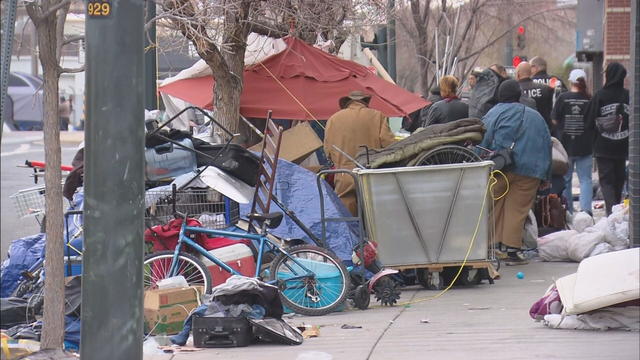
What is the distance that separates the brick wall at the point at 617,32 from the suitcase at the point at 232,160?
16172mm

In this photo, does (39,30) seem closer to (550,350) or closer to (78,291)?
(78,291)

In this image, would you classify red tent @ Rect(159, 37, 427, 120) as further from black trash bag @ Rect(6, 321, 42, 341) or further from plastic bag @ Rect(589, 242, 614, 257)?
black trash bag @ Rect(6, 321, 42, 341)

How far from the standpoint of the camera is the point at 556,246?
11.8 metres

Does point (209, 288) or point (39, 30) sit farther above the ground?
point (39, 30)

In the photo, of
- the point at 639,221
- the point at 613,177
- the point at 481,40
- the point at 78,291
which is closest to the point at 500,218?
the point at 639,221

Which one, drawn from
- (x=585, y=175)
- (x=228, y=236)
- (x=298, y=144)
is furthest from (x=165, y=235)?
(x=585, y=175)

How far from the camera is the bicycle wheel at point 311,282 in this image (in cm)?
903

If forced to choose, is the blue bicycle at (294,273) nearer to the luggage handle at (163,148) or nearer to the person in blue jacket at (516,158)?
the luggage handle at (163,148)

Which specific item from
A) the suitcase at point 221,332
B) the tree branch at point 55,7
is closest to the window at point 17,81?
the suitcase at point 221,332

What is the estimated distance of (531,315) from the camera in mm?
8133

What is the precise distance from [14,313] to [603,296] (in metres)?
5.04

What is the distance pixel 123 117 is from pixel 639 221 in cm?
723

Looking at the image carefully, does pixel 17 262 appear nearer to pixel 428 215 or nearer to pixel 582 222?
pixel 428 215

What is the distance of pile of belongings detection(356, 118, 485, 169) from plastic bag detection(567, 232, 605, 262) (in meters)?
2.11
